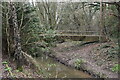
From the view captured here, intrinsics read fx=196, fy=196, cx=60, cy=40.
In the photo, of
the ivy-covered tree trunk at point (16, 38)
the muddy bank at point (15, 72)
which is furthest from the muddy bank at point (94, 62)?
the ivy-covered tree trunk at point (16, 38)

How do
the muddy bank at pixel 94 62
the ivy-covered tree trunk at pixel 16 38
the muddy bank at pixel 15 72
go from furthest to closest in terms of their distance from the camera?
the muddy bank at pixel 94 62, the ivy-covered tree trunk at pixel 16 38, the muddy bank at pixel 15 72

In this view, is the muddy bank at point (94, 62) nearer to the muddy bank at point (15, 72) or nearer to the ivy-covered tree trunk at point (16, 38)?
the muddy bank at point (15, 72)

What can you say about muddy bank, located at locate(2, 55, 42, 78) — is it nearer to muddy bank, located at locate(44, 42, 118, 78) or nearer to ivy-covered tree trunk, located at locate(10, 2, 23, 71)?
ivy-covered tree trunk, located at locate(10, 2, 23, 71)

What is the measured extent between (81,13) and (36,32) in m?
11.2

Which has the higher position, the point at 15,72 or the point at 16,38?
the point at 16,38

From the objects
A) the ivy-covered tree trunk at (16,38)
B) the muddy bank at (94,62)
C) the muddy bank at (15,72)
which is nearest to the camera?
the muddy bank at (15,72)

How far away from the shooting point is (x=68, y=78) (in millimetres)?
8766

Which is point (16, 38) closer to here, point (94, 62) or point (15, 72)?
point (15, 72)

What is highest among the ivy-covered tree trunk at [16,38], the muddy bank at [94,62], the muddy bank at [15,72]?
the ivy-covered tree trunk at [16,38]

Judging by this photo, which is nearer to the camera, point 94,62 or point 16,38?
point 16,38

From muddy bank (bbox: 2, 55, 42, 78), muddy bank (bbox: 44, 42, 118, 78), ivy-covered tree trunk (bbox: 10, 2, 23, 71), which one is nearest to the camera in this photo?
muddy bank (bbox: 2, 55, 42, 78)

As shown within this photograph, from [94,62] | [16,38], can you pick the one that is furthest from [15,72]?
[94,62]

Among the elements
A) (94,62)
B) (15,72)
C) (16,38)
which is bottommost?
(94,62)

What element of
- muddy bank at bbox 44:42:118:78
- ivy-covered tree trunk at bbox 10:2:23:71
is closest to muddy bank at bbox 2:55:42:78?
ivy-covered tree trunk at bbox 10:2:23:71
